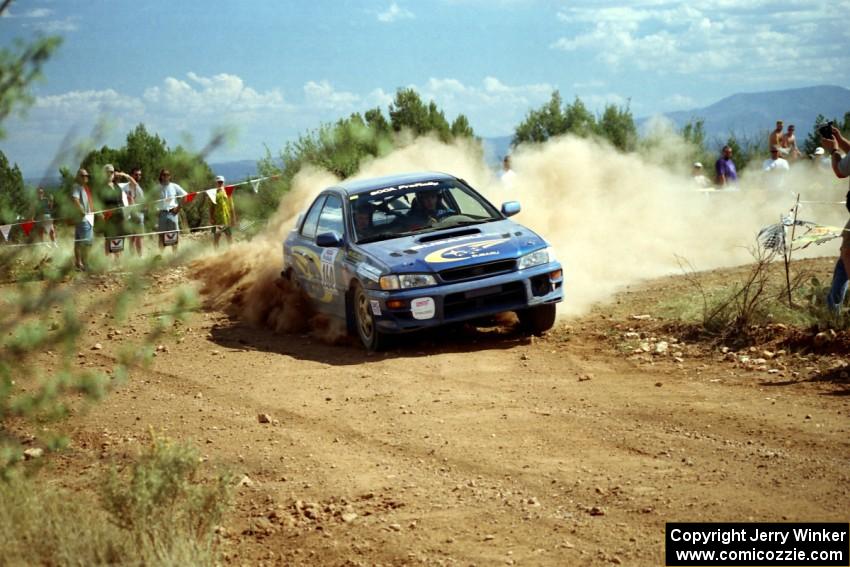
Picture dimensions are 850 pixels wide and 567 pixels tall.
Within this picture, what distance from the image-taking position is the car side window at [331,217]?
11247 millimetres

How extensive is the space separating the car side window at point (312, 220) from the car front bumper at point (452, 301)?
2090 millimetres

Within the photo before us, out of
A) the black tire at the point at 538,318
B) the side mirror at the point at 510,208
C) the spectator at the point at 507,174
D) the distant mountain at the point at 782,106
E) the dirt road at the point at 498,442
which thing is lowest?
the dirt road at the point at 498,442

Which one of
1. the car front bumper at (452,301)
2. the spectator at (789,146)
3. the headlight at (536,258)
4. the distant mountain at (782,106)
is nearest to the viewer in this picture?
the car front bumper at (452,301)

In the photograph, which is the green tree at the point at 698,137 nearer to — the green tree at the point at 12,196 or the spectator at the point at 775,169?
the spectator at the point at 775,169

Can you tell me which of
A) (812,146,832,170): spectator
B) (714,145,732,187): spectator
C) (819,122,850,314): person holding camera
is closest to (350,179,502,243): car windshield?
(819,122,850,314): person holding camera

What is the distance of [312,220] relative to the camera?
1207 cm

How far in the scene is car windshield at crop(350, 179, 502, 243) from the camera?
10914mm

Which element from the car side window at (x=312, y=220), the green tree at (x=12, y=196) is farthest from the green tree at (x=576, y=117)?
the green tree at (x=12, y=196)

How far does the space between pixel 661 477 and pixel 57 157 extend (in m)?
3.60

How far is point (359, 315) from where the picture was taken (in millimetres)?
10586

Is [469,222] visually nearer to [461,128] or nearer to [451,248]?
[451,248]

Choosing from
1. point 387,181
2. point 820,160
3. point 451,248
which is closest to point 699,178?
point 820,160

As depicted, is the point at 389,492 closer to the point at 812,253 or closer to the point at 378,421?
the point at 378,421

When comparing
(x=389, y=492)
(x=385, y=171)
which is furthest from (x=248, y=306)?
(x=389, y=492)
